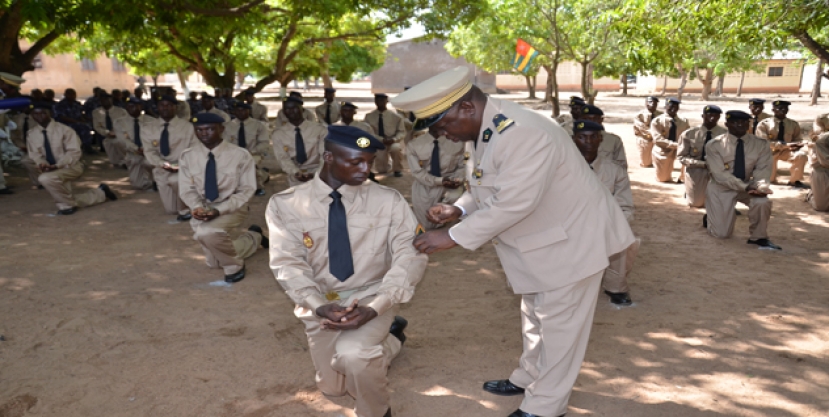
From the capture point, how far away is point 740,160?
23.5 ft

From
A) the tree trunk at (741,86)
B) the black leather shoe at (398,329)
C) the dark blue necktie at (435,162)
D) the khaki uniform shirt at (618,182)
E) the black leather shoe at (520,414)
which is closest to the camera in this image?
the black leather shoe at (520,414)

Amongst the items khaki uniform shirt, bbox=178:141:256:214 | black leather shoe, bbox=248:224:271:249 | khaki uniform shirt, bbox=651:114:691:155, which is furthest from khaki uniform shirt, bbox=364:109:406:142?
khaki uniform shirt, bbox=178:141:256:214

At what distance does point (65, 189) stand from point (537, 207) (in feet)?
27.8

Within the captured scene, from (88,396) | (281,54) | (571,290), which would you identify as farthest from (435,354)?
(281,54)

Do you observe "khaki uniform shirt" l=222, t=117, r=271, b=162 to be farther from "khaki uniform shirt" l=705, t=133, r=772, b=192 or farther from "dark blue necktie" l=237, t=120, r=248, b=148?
"khaki uniform shirt" l=705, t=133, r=772, b=192

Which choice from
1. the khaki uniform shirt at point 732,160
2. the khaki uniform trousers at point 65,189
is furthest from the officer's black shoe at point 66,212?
the khaki uniform shirt at point 732,160

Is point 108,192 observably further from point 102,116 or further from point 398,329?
point 398,329

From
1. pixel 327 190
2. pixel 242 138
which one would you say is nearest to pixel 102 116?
pixel 242 138

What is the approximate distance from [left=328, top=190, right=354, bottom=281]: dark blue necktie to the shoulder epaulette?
3.61 feet

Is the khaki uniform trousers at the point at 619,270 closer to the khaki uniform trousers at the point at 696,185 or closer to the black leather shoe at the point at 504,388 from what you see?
the black leather shoe at the point at 504,388

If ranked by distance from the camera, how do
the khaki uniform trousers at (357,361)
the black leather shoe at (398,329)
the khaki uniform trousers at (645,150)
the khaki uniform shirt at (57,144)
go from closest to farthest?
the khaki uniform trousers at (357,361), the black leather shoe at (398,329), the khaki uniform shirt at (57,144), the khaki uniform trousers at (645,150)

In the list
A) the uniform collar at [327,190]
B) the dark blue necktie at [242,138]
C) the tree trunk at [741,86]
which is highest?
the uniform collar at [327,190]

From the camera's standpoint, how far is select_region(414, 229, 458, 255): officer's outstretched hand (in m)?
3.24

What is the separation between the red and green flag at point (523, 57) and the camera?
2510 centimetres
